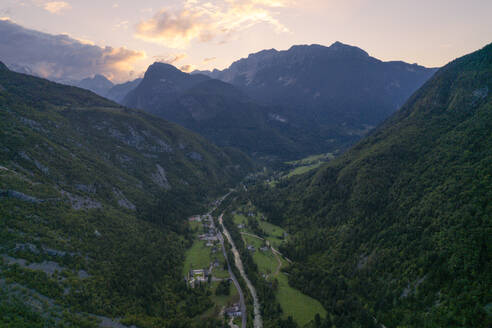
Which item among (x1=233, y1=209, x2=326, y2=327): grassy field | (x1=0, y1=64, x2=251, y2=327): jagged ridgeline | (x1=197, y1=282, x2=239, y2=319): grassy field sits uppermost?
(x1=0, y1=64, x2=251, y2=327): jagged ridgeline

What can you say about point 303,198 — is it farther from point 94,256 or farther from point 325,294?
point 94,256

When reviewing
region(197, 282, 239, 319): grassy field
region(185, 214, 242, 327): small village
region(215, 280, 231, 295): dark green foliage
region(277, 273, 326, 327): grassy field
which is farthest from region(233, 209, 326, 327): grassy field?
region(215, 280, 231, 295): dark green foliage

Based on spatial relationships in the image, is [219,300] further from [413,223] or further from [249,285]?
[413,223]

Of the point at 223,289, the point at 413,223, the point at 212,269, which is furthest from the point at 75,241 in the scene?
the point at 413,223

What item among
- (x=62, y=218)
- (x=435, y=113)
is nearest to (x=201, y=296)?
(x=62, y=218)

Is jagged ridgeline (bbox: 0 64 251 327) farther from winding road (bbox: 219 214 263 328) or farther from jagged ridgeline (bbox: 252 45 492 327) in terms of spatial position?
jagged ridgeline (bbox: 252 45 492 327)

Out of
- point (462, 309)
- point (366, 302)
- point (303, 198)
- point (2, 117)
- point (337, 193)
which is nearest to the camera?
point (462, 309)
